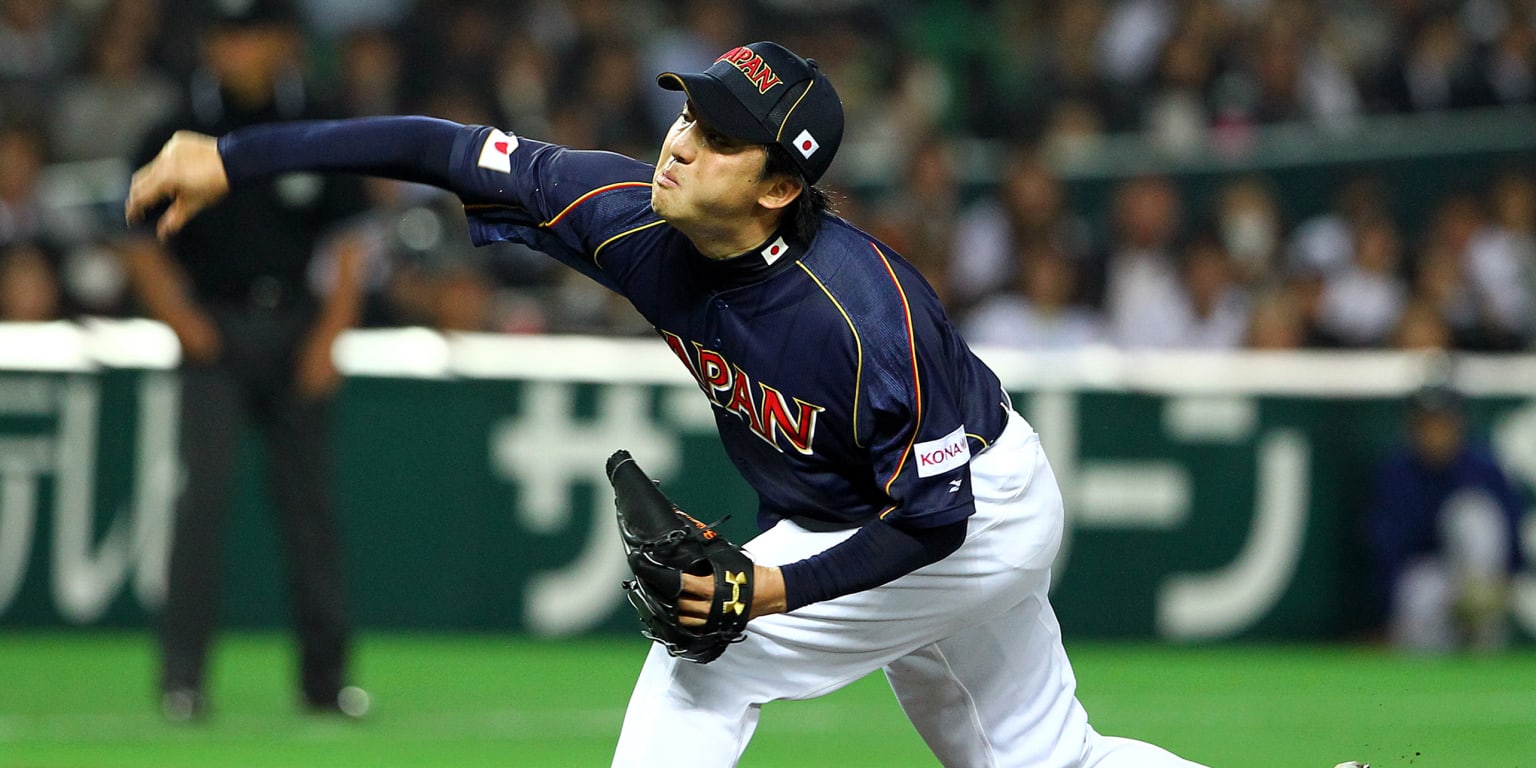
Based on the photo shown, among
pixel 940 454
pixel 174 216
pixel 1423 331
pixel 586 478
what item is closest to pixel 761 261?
pixel 940 454

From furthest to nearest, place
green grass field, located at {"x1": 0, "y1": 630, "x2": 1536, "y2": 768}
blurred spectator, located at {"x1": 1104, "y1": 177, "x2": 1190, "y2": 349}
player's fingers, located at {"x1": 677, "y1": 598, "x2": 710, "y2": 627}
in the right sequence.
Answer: blurred spectator, located at {"x1": 1104, "y1": 177, "x2": 1190, "y2": 349}
green grass field, located at {"x1": 0, "y1": 630, "x2": 1536, "y2": 768}
player's fingers, located at {"x1": 677, "y1": 598, "x2": 710, "y2": 627}

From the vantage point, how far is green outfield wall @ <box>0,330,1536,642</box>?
31.5ft

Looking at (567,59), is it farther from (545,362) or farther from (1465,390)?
(1465,390)

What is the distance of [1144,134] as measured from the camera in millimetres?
14141

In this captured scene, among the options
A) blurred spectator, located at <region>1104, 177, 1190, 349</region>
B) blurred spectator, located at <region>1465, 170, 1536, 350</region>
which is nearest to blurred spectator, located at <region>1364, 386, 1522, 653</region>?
blurred spectator, located at <region>1104, 177, 1190, 349</region>

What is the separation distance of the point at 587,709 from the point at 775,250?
4173 millimetres

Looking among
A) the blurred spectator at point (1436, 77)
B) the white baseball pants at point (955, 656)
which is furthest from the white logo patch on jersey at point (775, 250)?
the blurred spectator at point (1436, 77)

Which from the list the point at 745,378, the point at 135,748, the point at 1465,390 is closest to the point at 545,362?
the point at 135,748

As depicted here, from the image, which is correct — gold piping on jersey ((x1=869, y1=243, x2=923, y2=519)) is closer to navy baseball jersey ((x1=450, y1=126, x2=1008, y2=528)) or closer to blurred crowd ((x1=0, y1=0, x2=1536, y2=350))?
navy baseball jersey ((x1=450, y1=126, x2=1008, y2=528))

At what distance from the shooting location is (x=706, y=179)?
4086 millimetres

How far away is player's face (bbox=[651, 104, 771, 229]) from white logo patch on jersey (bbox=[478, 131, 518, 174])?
0.51 meters

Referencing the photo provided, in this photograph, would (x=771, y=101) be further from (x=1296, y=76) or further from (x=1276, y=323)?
(x=1296, y=76)

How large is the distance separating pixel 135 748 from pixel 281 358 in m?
1.63

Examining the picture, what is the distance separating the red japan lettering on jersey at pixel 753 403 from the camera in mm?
4148
